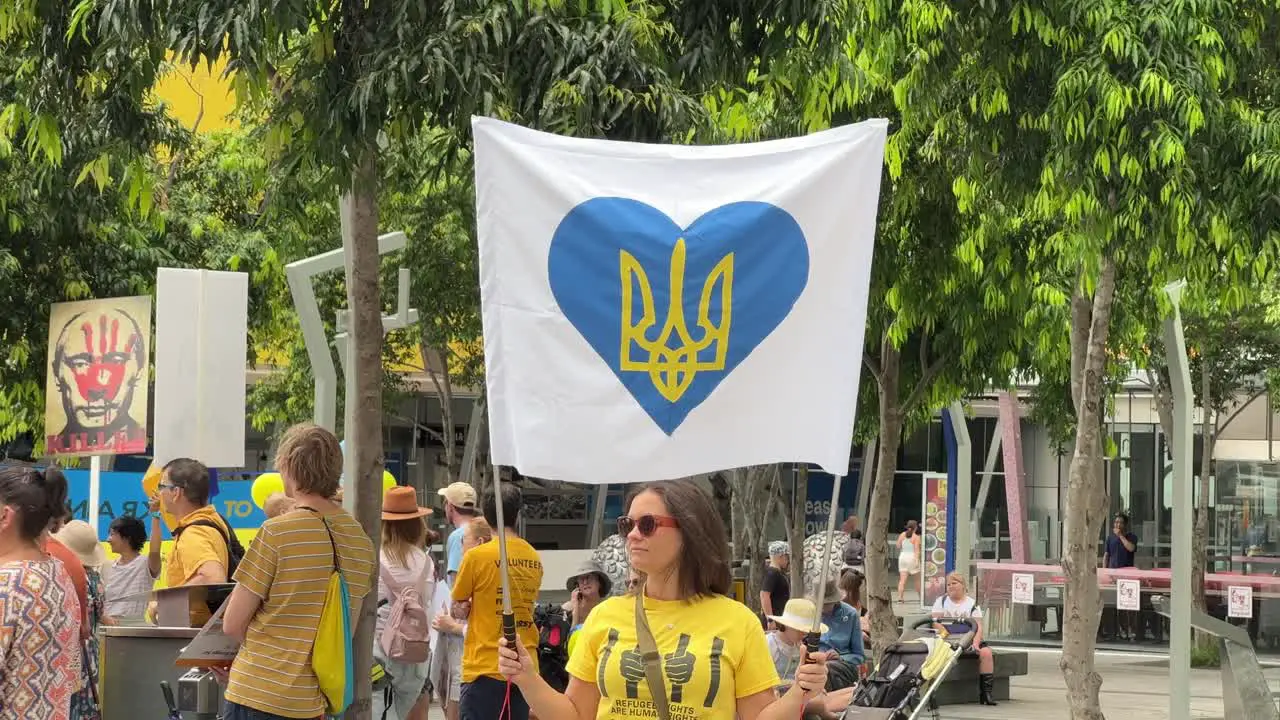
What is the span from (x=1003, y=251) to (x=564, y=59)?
9372 millimetres

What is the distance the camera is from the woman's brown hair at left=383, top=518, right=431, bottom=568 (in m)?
10.4

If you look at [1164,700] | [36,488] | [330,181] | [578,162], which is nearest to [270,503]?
[330,181]

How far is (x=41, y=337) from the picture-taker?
1766 cm

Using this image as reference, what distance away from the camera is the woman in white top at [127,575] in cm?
1145

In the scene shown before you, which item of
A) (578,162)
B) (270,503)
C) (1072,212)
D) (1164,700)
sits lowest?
(1164,700)

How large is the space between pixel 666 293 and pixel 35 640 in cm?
231

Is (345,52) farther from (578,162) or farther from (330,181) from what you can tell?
(578,162)

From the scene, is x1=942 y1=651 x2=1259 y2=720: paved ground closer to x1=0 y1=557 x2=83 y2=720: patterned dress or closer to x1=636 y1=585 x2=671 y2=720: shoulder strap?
x1=0 y1=557 x2=83 y2=720: patterned dress

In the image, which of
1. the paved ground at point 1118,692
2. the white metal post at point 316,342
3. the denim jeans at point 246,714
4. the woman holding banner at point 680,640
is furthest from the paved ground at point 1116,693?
the woman holding banner at point 680,640

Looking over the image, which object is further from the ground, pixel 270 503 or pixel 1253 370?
pixel 1253 370

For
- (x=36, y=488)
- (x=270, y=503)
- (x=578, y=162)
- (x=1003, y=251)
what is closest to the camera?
(x=578, y=162)

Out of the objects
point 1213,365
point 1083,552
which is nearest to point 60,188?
point 1083,552

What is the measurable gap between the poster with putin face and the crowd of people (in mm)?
2498

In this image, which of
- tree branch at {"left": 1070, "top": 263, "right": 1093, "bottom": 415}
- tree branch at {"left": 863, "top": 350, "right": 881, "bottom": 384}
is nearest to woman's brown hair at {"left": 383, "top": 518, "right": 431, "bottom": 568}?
tree branch at {"left": 1070, "top": 263, "right": 1093, "bottom": 415}
